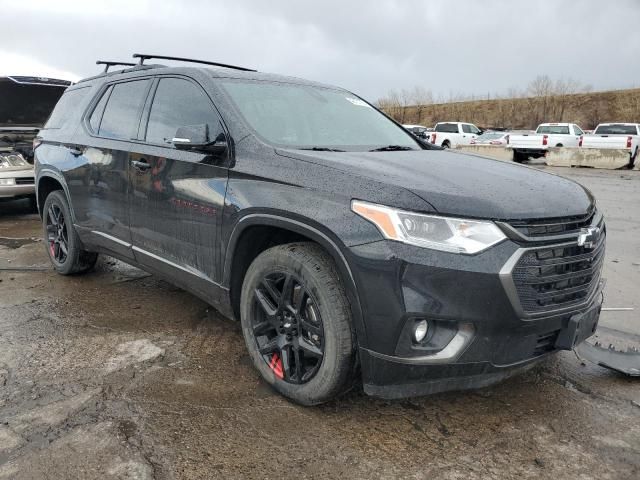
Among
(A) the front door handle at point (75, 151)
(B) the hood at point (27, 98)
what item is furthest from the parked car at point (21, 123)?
(A) the front door handle at point (75, 151)

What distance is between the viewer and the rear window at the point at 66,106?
16.0 feet

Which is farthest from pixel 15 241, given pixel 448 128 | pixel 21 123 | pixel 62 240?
pixel 448 128

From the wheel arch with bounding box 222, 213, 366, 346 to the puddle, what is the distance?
4556mm

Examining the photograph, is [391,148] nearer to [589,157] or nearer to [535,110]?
[589,157]

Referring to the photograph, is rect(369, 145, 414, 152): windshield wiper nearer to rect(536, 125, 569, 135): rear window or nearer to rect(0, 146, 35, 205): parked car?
rect(0, 146, 35, 205): parked car

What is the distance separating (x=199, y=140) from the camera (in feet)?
9.93

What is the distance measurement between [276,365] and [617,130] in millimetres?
23144

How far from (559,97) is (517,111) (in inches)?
179

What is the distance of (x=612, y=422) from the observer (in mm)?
2689

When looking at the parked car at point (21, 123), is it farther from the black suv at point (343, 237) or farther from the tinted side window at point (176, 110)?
the tinted side window at point (176, 110)

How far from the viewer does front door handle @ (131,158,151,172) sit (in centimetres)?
360

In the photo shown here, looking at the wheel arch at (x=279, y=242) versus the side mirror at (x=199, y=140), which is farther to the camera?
the side mirror at (x=199, y=140)

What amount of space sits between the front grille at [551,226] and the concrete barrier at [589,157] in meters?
19.3

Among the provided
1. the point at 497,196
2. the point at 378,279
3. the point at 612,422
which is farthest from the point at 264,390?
the point at 612,422
